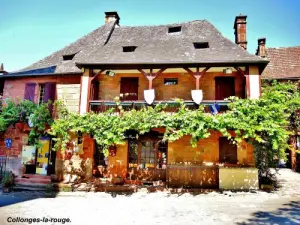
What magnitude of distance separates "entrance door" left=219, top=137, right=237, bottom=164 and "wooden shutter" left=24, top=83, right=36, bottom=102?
1044 cm

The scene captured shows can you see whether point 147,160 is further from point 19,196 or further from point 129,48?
point 129,48

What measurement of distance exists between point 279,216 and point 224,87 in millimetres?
6949

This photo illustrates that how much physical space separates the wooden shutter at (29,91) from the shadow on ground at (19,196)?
5214 millimetres

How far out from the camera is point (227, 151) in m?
11.4

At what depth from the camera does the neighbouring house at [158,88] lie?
10867 millimetres

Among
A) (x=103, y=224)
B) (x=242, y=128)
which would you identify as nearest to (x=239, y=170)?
(x=242, y=128)

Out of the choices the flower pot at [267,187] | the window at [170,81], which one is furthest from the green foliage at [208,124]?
the window at [170,81]

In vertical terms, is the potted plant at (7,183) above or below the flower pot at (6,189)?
above

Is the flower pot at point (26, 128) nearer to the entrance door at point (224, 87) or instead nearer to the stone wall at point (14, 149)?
the stone wall at point (14, 149)

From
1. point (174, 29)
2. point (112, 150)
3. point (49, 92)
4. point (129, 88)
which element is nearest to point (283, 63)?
point (174, 29)

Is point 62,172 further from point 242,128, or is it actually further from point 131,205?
point 242,128

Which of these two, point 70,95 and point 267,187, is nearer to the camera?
point 267,187

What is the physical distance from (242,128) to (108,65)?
22.3 feet

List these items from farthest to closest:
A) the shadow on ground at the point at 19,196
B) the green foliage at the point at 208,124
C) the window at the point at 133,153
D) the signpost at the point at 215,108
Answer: the window at the point at 133,153, the signpost at the point at 215,108, the green foliage at the point at 208,124, the shadow on ground at the point at 19,196
